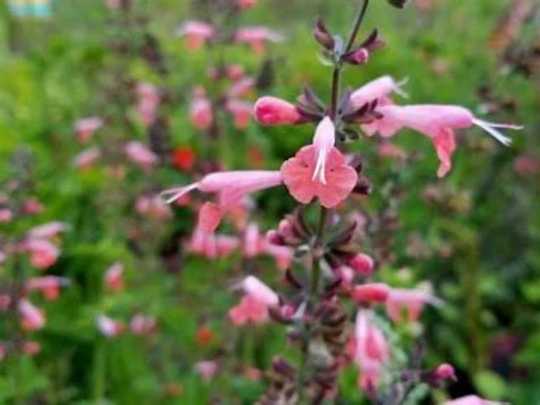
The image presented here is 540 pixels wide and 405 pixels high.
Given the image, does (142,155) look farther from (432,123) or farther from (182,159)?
(432,123)

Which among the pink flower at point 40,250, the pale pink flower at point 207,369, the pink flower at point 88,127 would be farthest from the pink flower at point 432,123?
the pink flower at point 88,127

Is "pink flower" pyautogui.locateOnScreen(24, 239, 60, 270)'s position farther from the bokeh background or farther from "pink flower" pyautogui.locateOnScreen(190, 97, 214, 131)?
"pink flower" pyautogui.locateOnScreen(190, 97, 214, 131)

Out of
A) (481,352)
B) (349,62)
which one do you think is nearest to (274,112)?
(349,62)

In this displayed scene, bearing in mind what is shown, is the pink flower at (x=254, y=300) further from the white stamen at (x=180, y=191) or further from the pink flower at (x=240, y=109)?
the pink flower at (x=240, y=109)

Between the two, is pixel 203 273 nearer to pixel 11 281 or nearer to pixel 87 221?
pixel 87 221

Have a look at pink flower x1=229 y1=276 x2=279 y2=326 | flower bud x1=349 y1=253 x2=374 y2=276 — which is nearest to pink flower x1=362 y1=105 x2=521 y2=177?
flower bud x1=349 y1=253 x2=374 y2=276

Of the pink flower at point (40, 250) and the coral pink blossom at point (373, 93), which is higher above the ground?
the coral pink blossom at point (373, 93)
